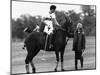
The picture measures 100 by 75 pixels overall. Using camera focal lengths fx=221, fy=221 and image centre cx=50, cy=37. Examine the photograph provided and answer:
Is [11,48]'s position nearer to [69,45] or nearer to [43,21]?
[43,21]

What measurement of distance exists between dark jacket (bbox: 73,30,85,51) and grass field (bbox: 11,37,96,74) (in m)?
0.07

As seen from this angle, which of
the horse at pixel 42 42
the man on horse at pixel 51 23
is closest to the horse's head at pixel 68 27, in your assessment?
the horse at pixel 42 42

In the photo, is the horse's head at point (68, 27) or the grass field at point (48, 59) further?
the horse's head at point (68, 27)

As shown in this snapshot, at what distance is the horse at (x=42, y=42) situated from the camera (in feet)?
10.5

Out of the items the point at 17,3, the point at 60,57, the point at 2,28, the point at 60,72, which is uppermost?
the point at 17,3

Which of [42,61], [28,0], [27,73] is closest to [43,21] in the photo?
[28,0]

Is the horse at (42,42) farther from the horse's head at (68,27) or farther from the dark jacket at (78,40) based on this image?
the dark jacket at (78,40)

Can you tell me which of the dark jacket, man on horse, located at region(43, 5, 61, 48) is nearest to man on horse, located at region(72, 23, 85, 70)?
the dark jacket

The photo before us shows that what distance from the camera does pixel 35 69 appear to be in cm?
322

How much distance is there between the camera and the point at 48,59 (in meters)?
3.29

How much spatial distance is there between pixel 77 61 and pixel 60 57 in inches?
11.8

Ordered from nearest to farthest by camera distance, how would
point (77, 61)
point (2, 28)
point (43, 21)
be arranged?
1. point (2, 28)
2. point (43, 21)
3. point (77, 61)

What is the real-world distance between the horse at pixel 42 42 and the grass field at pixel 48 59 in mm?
55

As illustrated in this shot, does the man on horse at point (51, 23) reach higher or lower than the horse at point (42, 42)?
higher
